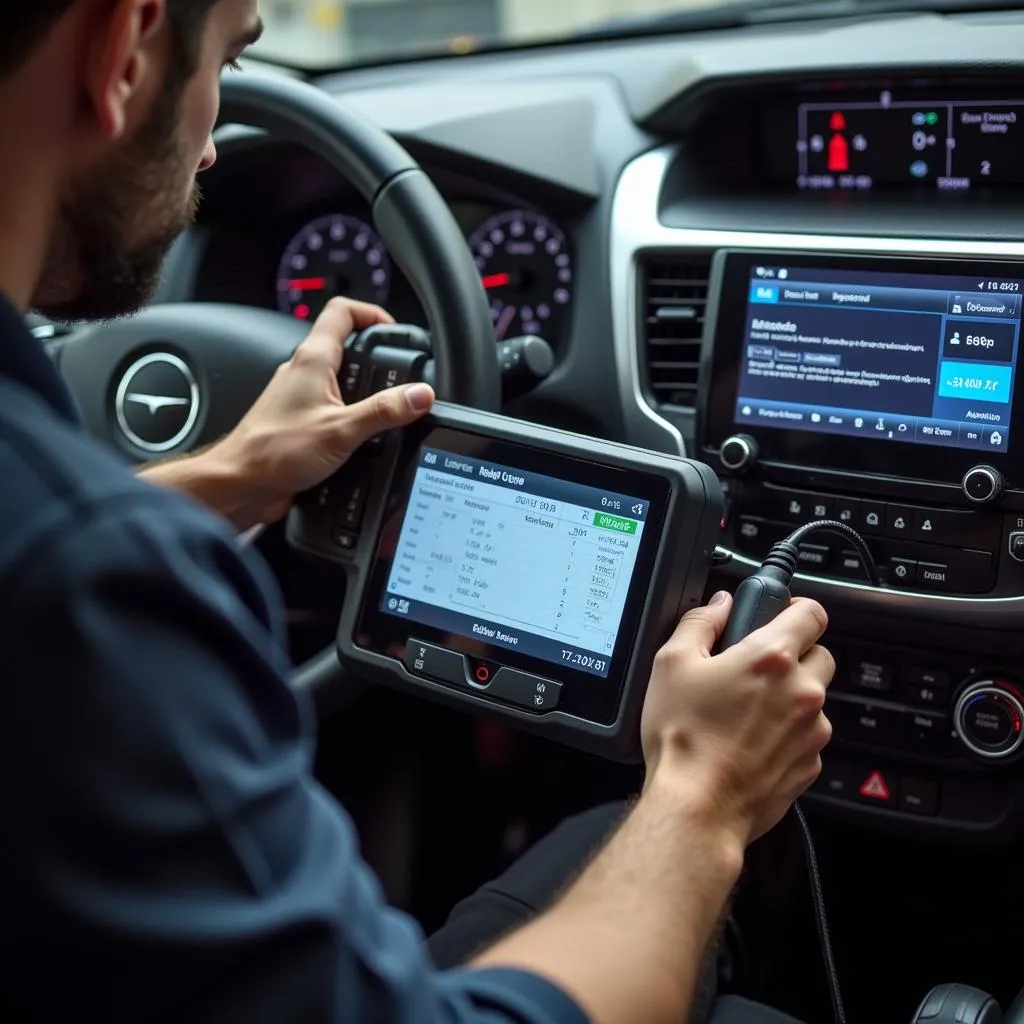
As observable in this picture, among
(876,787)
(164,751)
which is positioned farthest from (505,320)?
(164,751)

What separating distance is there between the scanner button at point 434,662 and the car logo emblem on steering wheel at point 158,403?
0.46 m

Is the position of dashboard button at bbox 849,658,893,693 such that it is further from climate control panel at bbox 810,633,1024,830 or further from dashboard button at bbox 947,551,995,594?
dashboard button at bbox 947,551,995,594

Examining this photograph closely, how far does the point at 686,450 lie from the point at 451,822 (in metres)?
0.73

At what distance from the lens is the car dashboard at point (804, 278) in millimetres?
1410

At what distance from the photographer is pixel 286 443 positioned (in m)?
1.42

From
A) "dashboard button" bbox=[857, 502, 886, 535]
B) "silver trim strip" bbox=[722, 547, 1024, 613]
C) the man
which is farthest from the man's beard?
"dashboard button" bbox=[857, 502, 886, 535]

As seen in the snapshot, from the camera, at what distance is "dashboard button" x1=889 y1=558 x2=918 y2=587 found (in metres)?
1.43

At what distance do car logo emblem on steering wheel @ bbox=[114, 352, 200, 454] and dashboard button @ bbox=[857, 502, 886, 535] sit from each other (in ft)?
2.49

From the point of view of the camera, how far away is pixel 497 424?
1299mm

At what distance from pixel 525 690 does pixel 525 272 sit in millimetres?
715

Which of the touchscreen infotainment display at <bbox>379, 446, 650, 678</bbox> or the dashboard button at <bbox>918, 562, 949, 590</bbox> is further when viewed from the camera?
the dashboard button at <bbox>918, 562, 949, 590</bbox>

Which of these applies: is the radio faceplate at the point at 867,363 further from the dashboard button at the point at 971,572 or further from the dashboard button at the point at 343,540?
the dashboard button at the point at 343,540

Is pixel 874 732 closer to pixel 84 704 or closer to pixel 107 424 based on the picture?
pixel 107 424

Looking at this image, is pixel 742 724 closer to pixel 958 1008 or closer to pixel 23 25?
pixel 958 1008
